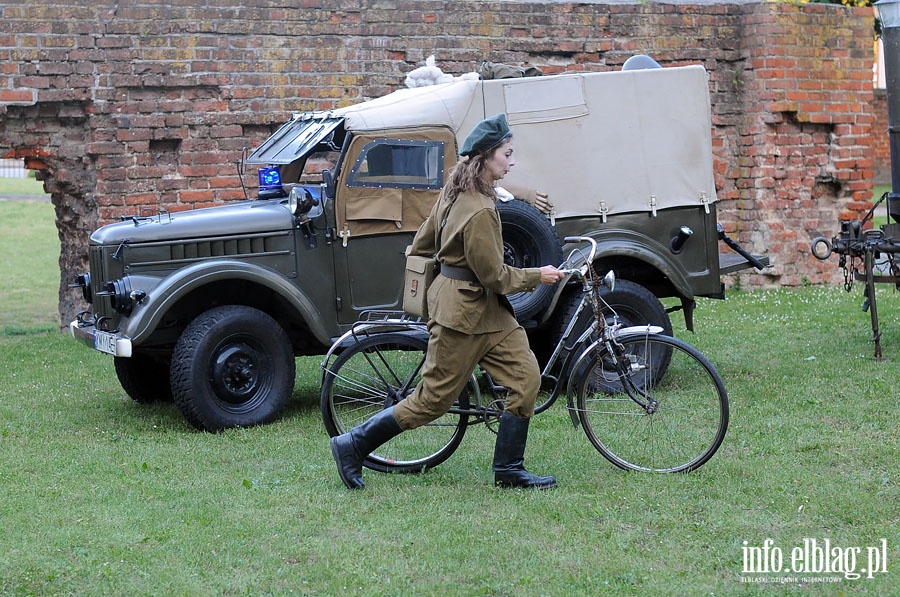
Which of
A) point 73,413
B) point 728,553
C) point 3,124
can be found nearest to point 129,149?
point 3,124

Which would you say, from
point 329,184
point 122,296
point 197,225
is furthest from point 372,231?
point 122,296

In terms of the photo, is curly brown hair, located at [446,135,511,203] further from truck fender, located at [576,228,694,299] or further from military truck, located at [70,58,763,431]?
truck fender, located at [576,228,694,299]

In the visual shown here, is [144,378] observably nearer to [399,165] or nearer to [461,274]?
[399,165]

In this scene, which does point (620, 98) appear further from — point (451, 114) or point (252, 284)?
point (252, 284)

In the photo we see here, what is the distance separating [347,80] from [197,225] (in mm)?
4361

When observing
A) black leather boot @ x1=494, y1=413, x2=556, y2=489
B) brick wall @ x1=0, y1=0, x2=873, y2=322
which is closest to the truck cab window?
black leather boot @ x1=494, y1=413, x2=556, y2=489

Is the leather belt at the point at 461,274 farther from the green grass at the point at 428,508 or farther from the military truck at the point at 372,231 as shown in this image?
the military truck at the point at 372,231

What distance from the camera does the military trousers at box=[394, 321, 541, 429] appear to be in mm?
5371

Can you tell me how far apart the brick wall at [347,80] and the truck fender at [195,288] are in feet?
12.8

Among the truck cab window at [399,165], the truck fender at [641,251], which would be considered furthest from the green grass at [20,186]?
the truck fender at [641,251]

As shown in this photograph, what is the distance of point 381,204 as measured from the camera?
7.41m

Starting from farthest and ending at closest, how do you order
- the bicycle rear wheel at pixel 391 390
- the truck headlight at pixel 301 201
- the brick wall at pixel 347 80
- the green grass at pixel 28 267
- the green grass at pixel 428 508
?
the green grass at pixel 28 267 < the brick wall at pixel 347 80 < the truck headlight at pixel 301 201 < the bicycle rear wheel at pixel 391 390 < the green grass at pixel 428 508

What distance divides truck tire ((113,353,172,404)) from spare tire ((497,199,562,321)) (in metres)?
2.44

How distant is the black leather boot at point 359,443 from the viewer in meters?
5.50
